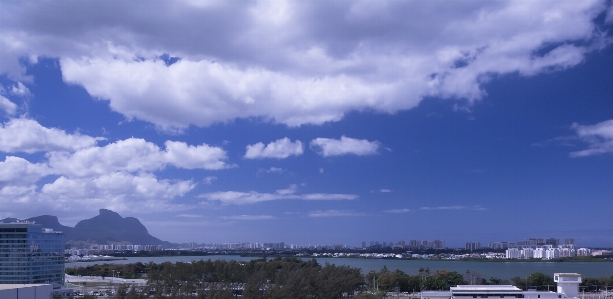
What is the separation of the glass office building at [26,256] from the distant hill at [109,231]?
275 feet

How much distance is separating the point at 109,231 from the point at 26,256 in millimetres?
107377

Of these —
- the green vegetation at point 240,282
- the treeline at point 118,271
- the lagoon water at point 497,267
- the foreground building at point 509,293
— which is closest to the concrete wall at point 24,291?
the green vegetation at point 240,282

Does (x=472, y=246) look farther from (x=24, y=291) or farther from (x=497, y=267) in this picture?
(x=24, y=291)

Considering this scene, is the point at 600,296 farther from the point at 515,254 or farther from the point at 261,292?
the point at 515,254

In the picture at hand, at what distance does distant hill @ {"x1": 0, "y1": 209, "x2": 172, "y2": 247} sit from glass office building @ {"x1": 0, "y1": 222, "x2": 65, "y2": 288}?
84.0 meters

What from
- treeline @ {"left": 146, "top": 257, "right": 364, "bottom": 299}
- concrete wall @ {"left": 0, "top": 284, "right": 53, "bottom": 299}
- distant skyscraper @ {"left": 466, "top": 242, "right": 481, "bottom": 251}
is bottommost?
distant skyscraper @ {"left": 466, "top": 242, "right": 481, "bottom": 251}

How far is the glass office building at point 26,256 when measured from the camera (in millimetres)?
21684

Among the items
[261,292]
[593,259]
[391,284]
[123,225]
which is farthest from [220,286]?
[123,225]

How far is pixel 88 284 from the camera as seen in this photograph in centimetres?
2581

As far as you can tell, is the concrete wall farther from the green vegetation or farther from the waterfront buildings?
the waterfront buildings

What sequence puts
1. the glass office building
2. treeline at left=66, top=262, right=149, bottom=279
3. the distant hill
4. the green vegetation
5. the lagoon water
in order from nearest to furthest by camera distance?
the green vegetation < the glass office building < treeline at left=66, top=262, right=149, bottom=279 < the lagoon water < the distant hill

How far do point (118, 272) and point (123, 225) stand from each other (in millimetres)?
106449

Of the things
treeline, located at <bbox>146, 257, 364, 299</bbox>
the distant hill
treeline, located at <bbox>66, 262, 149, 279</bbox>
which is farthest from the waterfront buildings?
the distant hill

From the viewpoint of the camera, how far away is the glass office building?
21.7 meters
